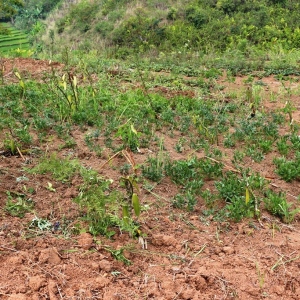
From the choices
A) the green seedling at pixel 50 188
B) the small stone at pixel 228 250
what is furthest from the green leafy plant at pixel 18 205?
the small stone at pixel 228 250

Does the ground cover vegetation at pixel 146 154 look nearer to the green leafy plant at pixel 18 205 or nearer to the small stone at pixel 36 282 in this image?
the green leafy plant at pixel 18 205

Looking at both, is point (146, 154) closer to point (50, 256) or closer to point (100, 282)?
point (50, 256)

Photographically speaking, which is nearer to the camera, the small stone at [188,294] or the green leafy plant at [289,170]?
the small stone at [188,294]

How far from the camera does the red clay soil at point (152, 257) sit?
2.28m

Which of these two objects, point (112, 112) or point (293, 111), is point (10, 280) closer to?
point (112, 112)

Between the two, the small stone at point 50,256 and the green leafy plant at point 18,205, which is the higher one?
the green leafy plant at point 18,205

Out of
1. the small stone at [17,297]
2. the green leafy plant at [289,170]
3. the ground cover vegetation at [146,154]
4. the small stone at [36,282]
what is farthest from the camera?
the green leafy plant at [289,170]

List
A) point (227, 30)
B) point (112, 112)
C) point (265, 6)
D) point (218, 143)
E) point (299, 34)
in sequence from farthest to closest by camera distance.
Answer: point (265, 6)
point (227, 30)
point (299, 34)
point (112, 112)
point (218, 143)

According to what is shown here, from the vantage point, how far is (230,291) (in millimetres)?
2350

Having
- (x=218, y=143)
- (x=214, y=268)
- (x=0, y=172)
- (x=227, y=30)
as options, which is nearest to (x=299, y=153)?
(x=218, y=143)

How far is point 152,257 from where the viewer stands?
8.66 ft

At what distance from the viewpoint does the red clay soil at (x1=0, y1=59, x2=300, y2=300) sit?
228cm


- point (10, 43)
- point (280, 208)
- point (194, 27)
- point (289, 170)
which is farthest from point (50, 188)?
point (10, 43)

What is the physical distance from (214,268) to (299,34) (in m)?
13.7
